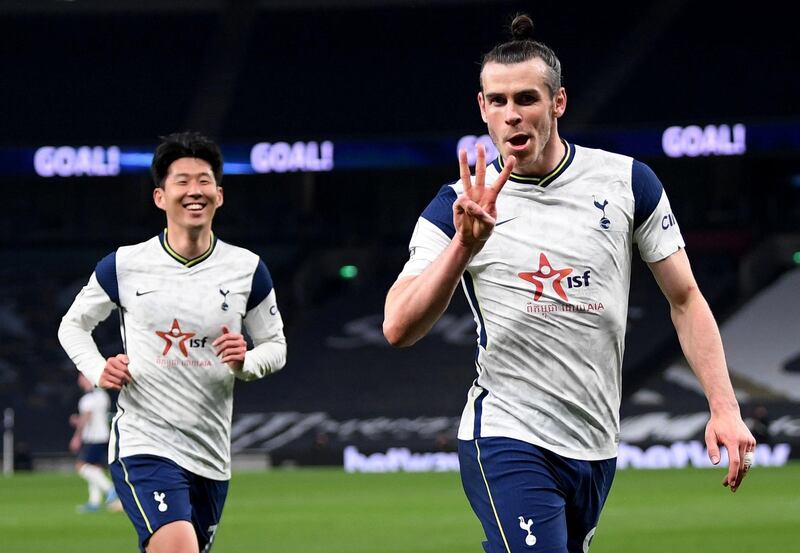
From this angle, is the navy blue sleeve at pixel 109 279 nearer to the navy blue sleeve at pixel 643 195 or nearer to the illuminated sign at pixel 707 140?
the navy blue sleeve at pixel 643 195

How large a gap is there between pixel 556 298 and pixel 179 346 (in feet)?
9.69

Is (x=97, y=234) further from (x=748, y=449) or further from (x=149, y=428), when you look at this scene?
(x=748, y=449)

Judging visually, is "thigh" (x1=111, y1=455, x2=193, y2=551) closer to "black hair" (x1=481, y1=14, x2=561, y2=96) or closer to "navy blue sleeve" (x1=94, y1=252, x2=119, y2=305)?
"navy blue sleeve" (x1=94, y1=252, x2=119, y2=305)

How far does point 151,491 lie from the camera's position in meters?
6.91

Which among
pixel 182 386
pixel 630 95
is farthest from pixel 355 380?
pixel 182 386

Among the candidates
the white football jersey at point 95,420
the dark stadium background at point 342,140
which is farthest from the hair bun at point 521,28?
the dark stadium background at point 342,140

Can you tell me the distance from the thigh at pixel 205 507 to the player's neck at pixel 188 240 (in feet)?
3.91

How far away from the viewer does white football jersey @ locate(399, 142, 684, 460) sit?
4.86 meters

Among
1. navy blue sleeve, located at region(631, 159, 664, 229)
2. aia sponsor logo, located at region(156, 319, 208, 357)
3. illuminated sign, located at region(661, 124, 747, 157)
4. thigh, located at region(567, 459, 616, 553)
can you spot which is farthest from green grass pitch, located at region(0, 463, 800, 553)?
navy blue sleeve, located at region(631, 159, 664, 229)

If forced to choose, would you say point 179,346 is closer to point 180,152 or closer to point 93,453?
point 180,152

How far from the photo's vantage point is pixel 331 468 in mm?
28656

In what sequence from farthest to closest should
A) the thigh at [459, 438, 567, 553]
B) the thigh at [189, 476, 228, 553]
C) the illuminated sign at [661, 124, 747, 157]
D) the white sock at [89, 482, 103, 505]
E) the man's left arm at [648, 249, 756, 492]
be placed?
1. the illuminated sign at [661, 124, 747, 157]
2. the white sock at [89, 482, 103, 505]
3. the thigh at [189, 476, 228, 553]
4. the thigh at [459, 438, 567, 553]
5. the man's left arm at [648, 249, 756, 492]

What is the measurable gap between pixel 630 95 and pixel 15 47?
14763 mm

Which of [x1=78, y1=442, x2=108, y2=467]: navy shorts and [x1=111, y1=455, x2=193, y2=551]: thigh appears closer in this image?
[x1=111, y1=455, x2=193, y2=551]: thigh
